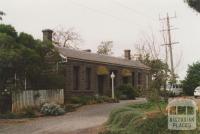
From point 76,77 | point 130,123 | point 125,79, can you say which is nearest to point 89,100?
point 76,77

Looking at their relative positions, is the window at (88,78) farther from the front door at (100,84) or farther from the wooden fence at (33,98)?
the wooden fence at (33,98)

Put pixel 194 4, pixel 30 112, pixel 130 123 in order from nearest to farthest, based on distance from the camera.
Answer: pixel 130 123 → pixel 194 4 → pixel 30 112

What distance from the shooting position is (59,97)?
35.4 m

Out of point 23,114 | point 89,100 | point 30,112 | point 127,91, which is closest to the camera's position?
point 23,114

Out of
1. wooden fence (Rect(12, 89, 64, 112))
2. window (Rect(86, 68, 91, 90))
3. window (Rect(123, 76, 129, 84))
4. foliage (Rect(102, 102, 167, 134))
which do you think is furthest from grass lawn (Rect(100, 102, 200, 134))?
window (Rect(123, 76, 129, 84))

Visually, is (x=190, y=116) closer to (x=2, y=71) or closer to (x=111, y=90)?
(x=2, y=71)

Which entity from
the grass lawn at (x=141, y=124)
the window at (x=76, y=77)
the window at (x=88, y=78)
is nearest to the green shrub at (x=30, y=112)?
the window at (x=76, y=77)

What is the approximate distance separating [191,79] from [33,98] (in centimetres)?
4001

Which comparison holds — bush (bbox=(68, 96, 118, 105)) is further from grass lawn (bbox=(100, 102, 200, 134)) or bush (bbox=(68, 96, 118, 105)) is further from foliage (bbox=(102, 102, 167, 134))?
grass lawn (bbox=(100, 102, 200, 134))

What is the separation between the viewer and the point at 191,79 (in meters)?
68.4

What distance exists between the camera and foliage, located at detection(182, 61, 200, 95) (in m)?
67.0

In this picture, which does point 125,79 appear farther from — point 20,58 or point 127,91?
point 20,58

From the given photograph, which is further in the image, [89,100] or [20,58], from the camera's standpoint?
[89,100]

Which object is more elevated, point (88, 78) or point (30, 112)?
point (88, 78)
